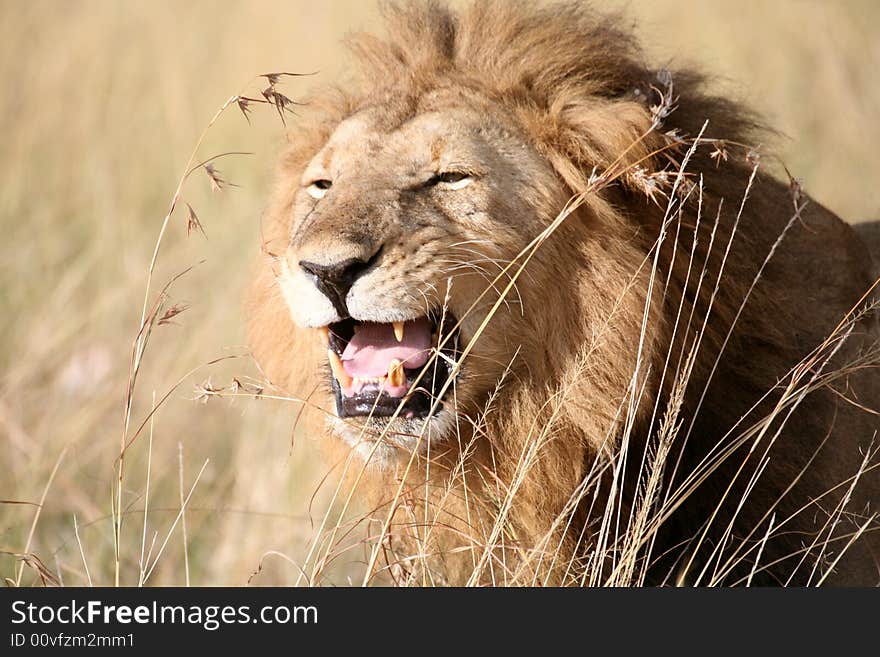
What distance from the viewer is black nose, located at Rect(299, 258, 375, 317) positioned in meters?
3.05

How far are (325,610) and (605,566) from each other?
3.27ft

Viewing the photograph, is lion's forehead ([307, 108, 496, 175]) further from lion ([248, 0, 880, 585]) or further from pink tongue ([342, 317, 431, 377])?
pink tongue ([342, 317, 431, 377])

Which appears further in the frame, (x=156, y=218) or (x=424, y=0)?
(x=156, y=218)

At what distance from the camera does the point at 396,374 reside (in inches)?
128

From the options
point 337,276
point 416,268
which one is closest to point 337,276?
point 337,276

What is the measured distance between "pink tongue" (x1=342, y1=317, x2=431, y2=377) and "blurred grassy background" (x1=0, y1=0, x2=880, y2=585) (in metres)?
0.78

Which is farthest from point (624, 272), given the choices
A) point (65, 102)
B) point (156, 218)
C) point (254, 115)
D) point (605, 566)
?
point (65, 102)

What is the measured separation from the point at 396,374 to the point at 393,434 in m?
0.17

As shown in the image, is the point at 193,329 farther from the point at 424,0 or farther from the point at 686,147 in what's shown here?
the point at 686,147

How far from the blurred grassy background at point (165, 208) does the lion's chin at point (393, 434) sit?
0.77 m

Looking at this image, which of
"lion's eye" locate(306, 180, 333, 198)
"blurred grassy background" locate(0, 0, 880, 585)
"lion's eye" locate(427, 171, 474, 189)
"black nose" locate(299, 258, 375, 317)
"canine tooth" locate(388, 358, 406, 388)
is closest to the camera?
"black nose" locate(299, 258, 375, 317)

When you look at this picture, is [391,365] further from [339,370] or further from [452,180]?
[452,180]

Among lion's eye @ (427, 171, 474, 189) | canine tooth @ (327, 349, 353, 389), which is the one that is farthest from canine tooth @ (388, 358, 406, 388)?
lion's eye @ (427, 171, 474, 189)

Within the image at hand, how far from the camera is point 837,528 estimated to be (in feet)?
11.5
